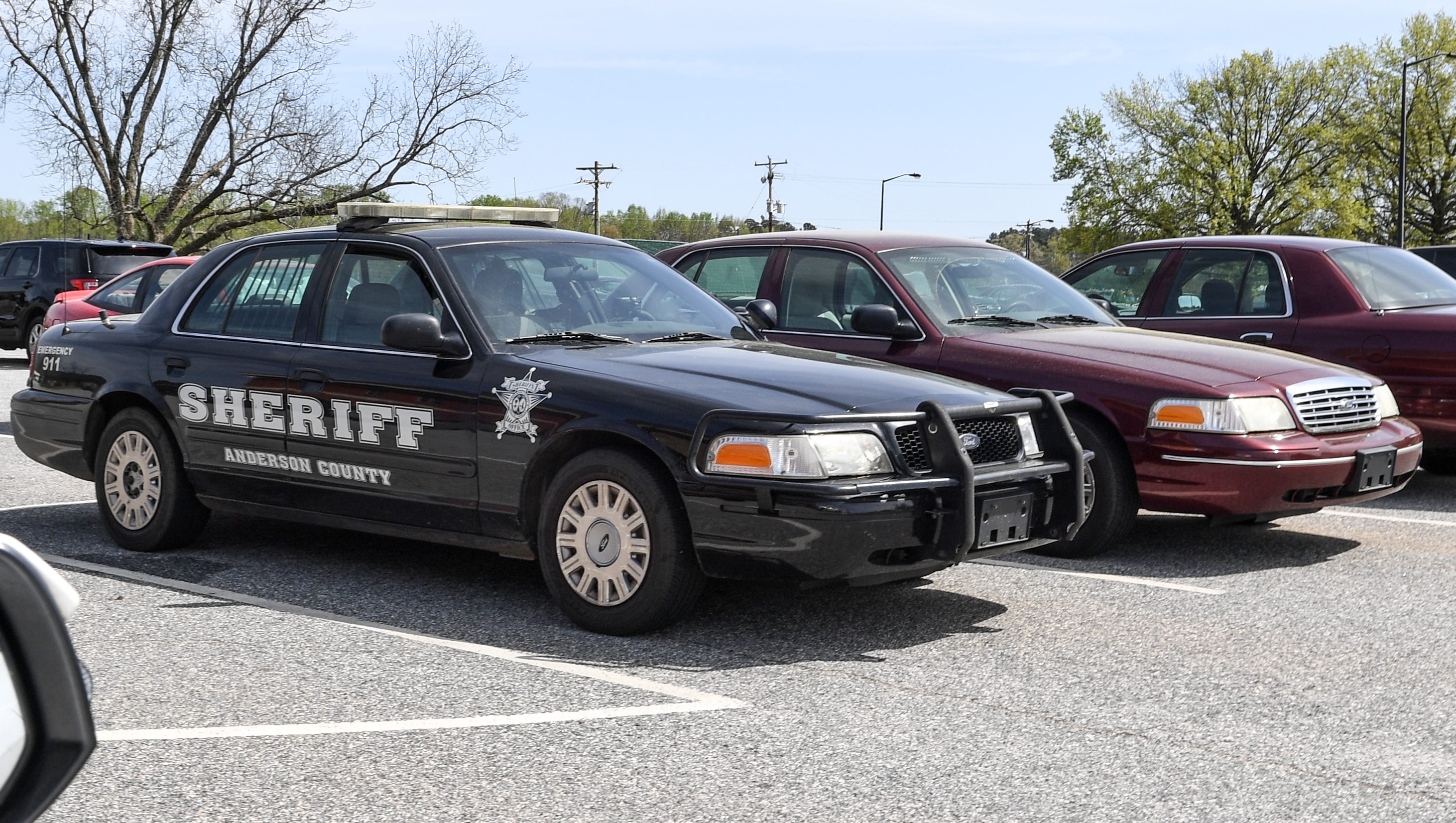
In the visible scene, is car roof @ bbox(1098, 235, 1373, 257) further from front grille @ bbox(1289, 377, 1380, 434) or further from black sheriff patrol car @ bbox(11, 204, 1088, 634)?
black sheriff patrol car @ bbox(11, 204, 1088, 634)

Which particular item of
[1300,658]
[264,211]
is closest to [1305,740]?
[1300,658]

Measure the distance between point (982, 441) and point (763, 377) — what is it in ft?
2.75

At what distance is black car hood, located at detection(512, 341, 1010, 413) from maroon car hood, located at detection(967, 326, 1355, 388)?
1529 mm

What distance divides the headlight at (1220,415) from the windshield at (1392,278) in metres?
2.60

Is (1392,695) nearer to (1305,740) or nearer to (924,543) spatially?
(1305,740)

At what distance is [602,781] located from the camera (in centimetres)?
375

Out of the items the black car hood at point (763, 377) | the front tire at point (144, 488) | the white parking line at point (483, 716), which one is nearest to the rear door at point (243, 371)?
the front tire at point (144, 488)

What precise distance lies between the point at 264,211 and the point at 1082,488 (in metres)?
31.7

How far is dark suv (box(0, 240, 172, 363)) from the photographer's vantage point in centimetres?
2016

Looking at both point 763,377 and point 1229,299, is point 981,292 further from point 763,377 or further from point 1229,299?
point 763,377

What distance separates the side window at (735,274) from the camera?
28.4 feet

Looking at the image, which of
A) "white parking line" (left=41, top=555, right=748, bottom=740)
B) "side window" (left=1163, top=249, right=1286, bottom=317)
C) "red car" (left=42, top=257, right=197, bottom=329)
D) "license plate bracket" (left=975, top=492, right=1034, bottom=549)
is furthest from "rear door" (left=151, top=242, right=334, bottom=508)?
"red car" (left=42, top=257, right=197, bottom=329)

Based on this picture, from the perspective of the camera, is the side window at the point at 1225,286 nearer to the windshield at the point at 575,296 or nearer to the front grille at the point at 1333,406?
the front grille at the point at 1333,406

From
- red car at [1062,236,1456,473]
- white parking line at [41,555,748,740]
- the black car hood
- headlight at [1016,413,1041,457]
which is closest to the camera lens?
white parking line at [41,555,748,740]
